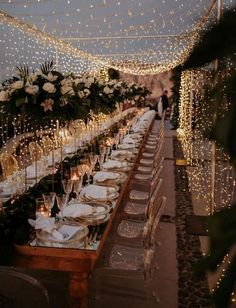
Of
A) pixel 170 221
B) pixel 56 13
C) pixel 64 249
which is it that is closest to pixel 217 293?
pixel 64 249

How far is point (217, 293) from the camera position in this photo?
1.76 feet

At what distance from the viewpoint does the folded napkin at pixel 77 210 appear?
7.97ft

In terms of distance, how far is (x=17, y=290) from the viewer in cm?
185

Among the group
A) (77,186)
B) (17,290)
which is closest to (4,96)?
(77,186)

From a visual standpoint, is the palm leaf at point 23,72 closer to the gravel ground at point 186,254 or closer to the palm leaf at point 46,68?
the palm leaf at point 46,68

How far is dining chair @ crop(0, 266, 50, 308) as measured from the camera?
5.96 feet

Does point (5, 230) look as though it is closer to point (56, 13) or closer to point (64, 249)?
point (64, 249)

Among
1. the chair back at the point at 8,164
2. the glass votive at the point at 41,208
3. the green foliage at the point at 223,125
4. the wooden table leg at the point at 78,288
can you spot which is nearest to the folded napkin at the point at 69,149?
the chair back at the point at 8,164

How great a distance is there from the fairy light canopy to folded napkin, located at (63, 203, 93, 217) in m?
2.79

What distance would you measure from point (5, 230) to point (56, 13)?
20.3 feet

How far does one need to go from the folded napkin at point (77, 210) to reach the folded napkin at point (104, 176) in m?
0.74

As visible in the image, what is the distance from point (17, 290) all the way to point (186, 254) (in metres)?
2.04

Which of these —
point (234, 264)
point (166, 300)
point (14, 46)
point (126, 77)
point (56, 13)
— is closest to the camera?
point (234, 264)

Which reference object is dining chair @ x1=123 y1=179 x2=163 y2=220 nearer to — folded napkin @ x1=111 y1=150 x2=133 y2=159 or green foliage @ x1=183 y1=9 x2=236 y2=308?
folded napkin @ x1=111 y1=150 x2=133 y2=159
